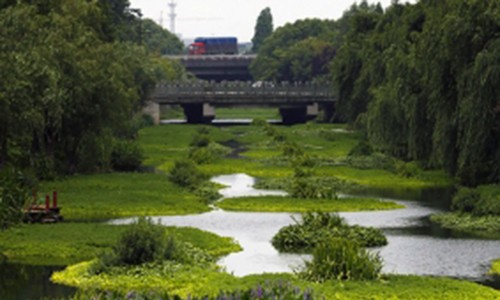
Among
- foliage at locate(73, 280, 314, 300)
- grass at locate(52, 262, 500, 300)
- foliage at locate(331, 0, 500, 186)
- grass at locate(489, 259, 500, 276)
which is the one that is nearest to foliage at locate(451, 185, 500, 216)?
foliage at locate(331, 0, 500, 186)

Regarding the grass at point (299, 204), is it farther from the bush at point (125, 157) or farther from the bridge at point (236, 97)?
the bridge at point (236, 97)

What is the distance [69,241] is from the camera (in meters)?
45.2

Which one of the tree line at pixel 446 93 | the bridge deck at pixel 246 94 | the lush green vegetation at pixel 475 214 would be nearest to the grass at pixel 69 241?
the lush green vegetation at pixel 475 214

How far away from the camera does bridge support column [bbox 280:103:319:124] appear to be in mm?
158275

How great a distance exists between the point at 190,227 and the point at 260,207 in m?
9.78

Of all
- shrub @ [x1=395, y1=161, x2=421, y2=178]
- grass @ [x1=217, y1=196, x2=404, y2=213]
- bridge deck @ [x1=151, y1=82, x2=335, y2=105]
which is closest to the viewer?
grass @ [x1=217, y1=196, x2=404, y2=213]

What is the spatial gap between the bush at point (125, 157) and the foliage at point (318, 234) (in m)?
37.4

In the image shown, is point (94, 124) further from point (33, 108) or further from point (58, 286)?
point (58, 286)

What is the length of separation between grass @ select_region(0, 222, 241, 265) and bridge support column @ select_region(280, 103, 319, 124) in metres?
109

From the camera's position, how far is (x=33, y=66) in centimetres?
5803

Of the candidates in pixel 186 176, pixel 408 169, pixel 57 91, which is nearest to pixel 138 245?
pixel 57 91

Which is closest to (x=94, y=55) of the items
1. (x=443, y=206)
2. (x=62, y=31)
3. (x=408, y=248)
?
(x=62, y=31)

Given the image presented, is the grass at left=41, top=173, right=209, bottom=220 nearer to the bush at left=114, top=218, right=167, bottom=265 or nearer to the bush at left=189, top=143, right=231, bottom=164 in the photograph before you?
the bush at left=114, top=218, right=167, bottom=265

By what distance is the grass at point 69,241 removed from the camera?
1692 inches
